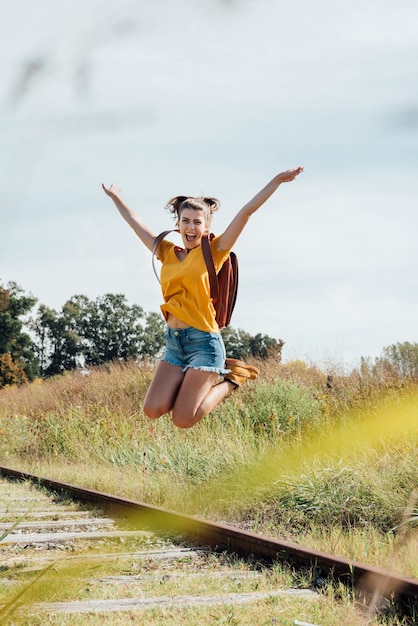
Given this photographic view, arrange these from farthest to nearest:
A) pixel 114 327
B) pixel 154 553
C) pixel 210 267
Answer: pixel 114 327 → pixel 154 553 → pixel 210 267

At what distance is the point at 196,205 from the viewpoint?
4.56m

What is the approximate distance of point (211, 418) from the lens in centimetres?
999

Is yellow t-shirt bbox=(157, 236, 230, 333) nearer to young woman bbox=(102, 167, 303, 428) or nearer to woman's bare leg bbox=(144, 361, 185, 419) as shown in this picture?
young woman bbox=(102, 167, 303, 428)

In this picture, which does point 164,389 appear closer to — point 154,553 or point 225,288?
point 225,288

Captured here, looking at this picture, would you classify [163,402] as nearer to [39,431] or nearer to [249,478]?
[249,478]

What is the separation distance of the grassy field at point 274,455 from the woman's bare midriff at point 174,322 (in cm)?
157

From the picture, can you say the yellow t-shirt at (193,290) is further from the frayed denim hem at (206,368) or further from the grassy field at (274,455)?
the grassy field at (274,455)

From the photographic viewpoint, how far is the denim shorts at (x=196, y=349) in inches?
180

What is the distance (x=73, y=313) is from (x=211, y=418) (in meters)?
26.4

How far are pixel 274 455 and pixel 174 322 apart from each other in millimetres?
3123

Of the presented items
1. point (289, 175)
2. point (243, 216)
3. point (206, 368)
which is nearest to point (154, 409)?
point (206, 368)

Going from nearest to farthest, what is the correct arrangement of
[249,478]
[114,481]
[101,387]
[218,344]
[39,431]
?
[218,344] < [249,478] < [114,481] < [39,431] < [101,387]

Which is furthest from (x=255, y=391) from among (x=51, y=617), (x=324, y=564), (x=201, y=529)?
(x=51, y=617)

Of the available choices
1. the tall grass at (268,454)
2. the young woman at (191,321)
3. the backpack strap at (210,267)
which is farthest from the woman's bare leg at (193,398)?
the tall grass at (268,454)
